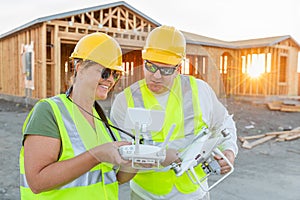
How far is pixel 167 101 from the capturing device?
1.18 meters

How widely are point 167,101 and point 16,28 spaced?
14955 millimetres

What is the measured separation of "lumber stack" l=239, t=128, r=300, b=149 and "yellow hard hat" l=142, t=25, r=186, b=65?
705 centimetres

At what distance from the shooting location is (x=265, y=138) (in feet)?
28.9

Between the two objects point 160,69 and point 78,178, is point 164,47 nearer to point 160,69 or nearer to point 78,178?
point 160,69

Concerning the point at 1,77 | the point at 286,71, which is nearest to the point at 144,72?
the point at 1,77

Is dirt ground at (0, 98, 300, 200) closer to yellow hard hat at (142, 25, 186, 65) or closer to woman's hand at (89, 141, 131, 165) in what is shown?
yellow hard hat at (142, 25, 186, 65)

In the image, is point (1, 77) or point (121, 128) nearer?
point (121, 128)

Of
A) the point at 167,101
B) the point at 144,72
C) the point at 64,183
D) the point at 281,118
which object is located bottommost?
the point at 281,118

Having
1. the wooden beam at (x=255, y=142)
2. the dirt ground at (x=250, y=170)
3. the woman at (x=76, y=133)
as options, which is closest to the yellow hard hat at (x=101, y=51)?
the woman at (x=76, y=133)

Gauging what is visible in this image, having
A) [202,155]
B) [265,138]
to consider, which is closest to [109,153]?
[202,155]

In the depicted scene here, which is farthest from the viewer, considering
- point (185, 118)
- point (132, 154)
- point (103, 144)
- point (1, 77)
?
point (1, 77)

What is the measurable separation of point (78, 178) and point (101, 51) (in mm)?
488

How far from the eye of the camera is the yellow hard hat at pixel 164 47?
111 cm

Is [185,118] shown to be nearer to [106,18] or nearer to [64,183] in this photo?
[64,183]
